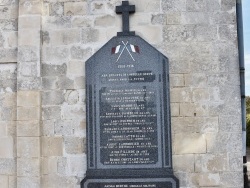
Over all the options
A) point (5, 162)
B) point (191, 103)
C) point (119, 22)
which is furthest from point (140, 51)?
point (5, 162)

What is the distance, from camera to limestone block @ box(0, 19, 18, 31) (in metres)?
4.36

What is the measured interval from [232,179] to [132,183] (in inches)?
44.1

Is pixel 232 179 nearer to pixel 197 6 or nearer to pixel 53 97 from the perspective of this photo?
pixel 197 6

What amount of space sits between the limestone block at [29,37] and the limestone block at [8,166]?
1418 millimetres

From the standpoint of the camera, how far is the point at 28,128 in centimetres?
407

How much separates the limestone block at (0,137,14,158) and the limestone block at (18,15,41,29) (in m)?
1.38

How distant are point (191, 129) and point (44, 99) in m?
1.78

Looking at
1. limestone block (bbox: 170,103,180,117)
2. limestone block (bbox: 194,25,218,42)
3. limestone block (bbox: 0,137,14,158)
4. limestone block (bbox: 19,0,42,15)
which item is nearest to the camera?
limestone block (bbox: 170,103,180,117)

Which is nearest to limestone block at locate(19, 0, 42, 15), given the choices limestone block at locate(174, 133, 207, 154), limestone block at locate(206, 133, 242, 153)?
limestone block at locate(174, 133, 207, 154)

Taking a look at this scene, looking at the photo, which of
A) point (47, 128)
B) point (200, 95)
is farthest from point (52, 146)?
point (200, 95)

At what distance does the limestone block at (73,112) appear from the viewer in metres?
4.08

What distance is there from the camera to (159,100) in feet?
12.9

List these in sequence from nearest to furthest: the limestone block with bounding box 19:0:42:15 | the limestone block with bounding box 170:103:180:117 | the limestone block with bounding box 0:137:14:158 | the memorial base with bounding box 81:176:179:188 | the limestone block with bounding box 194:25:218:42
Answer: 1. the memorial base with bounding box 81:176:179:188
2. the limestone block with bounding box 170:103:180:117
3. the limestone block with bounding box 194:25:218:42
4. the limestone block with bounding box 0:137:14:158
5. the limestone block with bounding box 19:0:42:15

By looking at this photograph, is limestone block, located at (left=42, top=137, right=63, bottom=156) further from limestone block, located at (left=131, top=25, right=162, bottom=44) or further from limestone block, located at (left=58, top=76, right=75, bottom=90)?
limestone block, located at (left=131, top=25, right=162, bottom=44)
